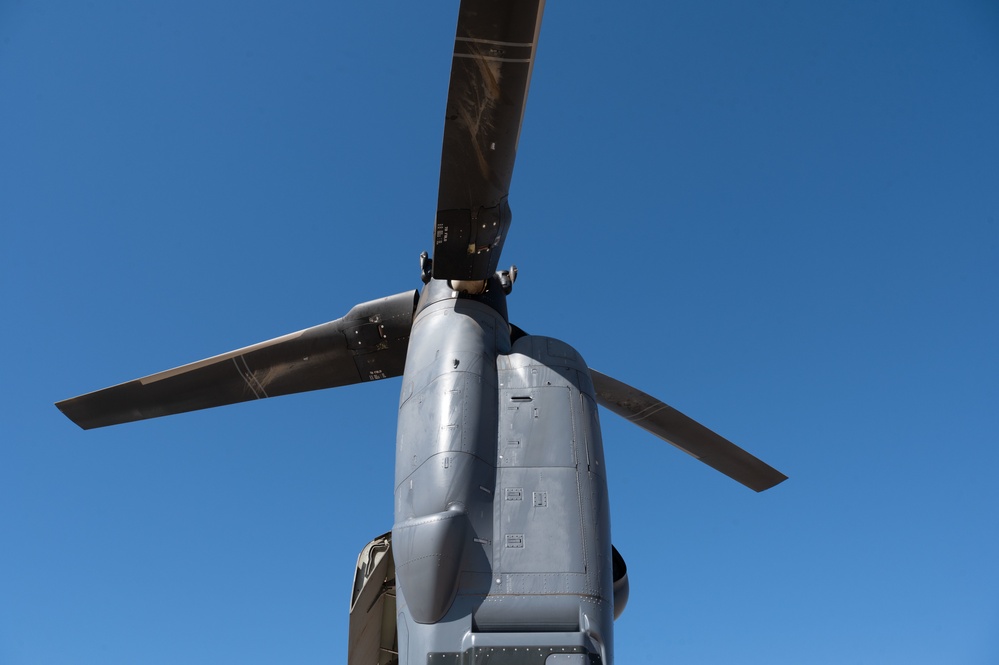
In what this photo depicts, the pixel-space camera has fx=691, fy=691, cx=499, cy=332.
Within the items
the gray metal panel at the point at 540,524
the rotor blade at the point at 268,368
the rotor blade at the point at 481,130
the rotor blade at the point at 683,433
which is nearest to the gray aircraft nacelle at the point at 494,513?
the gray metal panel at the point at 540,524

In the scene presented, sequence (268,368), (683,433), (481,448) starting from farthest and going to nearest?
(683,433)
(268,368)
(481,448)

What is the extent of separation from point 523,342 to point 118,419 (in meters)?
6.35

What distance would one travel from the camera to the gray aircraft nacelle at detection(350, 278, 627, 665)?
6516 mm

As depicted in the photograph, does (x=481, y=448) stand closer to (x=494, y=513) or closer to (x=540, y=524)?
(x=494, y=513)

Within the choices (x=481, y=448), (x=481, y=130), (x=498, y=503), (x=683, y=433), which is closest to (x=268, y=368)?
(x=481, y=448)

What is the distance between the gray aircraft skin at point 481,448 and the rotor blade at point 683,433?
2.58 m

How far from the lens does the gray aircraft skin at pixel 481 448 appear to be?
6.50 metres

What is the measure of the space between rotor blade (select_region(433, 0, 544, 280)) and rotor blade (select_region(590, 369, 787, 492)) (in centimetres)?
342

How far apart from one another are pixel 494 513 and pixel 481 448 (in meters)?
0.73

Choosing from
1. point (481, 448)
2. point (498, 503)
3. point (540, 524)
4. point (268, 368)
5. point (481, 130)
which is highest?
point (481, 130)

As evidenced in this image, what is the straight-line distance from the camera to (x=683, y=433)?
37.1 ft

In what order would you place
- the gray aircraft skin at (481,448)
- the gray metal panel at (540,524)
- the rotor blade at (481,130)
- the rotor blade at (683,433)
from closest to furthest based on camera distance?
the rotor blade at (481,130) → the gray aircraft skin at (481,448) → the gray metal panel at (540,524) → the rotor blade at (683,433)

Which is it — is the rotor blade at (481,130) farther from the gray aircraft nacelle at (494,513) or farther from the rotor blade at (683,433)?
the rotor blade at (683,433)

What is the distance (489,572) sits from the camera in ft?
22.3
